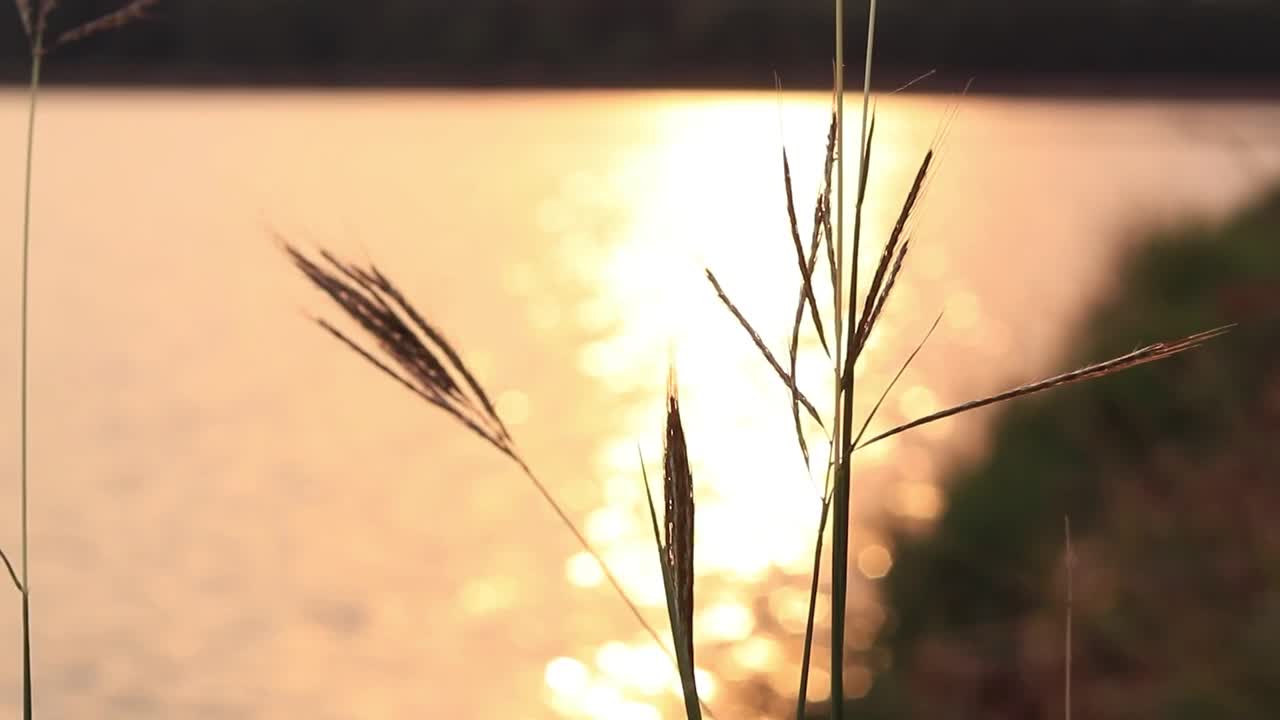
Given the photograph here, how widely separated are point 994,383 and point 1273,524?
195 inches

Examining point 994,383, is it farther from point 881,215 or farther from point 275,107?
point 275,107

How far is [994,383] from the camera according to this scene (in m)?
9.92

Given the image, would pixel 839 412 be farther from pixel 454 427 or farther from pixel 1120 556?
pixel 454 427

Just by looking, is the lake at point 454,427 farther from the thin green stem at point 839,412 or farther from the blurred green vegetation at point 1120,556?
the blurred green vegetation at point 1120,556

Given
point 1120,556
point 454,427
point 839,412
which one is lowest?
point 1120,556

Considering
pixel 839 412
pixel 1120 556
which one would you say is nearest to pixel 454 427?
pixel 1120 556

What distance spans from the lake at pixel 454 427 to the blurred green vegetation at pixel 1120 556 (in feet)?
1.15

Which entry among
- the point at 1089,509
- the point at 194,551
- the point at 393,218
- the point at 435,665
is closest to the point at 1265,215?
the point at 1089,509

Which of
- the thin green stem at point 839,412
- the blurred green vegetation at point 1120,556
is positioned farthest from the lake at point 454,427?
the blurred green vegetation at point 1120,556

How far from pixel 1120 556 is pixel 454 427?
5034 mm

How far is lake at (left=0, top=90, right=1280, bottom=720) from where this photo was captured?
20.2ft

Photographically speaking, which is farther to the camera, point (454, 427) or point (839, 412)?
point (454, 427)

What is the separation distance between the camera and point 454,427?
9.17 meters

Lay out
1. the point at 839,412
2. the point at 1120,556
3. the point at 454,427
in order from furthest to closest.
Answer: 1. the point at 454,427
2. the point at 1120,556
3. the point at 839,412
